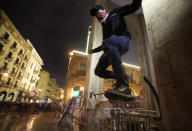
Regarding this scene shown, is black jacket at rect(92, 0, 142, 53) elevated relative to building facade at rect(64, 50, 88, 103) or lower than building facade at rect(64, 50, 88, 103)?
lower

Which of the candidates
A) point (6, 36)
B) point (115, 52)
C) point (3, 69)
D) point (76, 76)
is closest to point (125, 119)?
point (115, 52)

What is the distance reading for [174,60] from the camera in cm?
102

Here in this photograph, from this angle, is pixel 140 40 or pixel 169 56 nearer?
pixel 169 56

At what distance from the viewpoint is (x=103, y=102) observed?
14.6 ft

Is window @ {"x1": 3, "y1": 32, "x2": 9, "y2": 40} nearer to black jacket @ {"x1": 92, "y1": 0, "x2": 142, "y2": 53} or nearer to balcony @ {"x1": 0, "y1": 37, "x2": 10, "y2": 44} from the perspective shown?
balcony @ {"x1": 0, "y1": 37, "x2": 10, "y2": 44}

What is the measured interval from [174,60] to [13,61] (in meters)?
35.3

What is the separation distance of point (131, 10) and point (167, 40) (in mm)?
821

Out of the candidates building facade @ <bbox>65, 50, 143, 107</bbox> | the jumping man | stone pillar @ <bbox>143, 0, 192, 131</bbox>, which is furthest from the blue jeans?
building facade @ <bbox>65, 50, 143, 107</bbox>

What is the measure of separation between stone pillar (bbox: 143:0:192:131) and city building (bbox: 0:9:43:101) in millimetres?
26913

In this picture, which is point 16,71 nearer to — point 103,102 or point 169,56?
point 103,102

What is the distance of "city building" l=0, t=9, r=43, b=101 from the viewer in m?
23.1

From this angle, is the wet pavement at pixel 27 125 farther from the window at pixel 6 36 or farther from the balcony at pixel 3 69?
the window at pixel 6 36

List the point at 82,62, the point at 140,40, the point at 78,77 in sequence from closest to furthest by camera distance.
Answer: the point at 140,40 < the point at 78,77 < the point at 82,62

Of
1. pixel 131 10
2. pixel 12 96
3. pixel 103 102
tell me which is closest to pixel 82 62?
pixel 103 102
